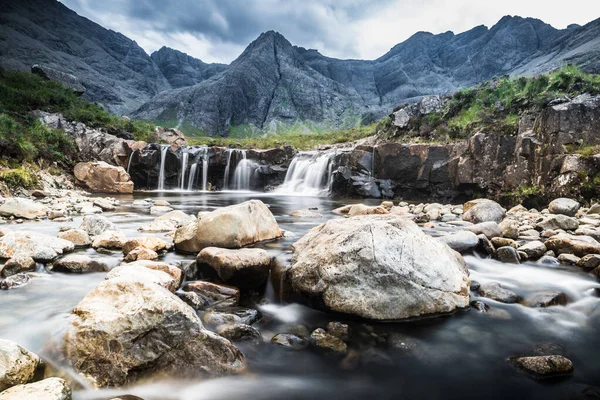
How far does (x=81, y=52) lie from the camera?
147 m

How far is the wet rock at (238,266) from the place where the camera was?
14.9 ft

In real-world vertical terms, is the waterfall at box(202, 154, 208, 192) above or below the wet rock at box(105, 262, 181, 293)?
above

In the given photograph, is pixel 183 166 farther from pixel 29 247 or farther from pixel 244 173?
pixel 29 247

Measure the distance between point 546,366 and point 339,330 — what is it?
1907 mm

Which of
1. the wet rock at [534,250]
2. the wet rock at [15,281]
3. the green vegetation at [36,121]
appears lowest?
the wet rock at [15,281]

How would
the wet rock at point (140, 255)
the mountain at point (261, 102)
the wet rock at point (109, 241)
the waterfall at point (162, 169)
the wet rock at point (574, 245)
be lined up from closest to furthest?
the wet rock at point (140, 255)
the wet rock at point (574, 245)
the wet rock at point (109, 241)
the waterfall at point (162, 169)
the mountain at point (261, 102)

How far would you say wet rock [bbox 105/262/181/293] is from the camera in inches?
143

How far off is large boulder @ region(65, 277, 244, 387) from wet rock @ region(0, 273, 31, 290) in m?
2.22

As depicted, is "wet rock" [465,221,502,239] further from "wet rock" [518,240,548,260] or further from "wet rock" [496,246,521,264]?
"wet rock" [496,246,521,264]

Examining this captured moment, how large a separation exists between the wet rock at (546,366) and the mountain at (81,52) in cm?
12845

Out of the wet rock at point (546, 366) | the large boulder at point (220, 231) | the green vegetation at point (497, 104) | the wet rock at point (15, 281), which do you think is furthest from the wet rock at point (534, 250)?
the green vegetation at point (497, 104)

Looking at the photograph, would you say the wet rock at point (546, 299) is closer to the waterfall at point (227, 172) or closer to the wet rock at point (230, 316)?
the wet rock at point (230, 316)

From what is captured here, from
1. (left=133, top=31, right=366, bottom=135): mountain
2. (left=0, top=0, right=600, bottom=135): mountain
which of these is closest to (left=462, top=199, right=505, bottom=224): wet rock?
(left=0, top=0, right=600, bottom=135): mountain

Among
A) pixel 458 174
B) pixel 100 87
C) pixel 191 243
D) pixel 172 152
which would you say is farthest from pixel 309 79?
pixel 191 243
